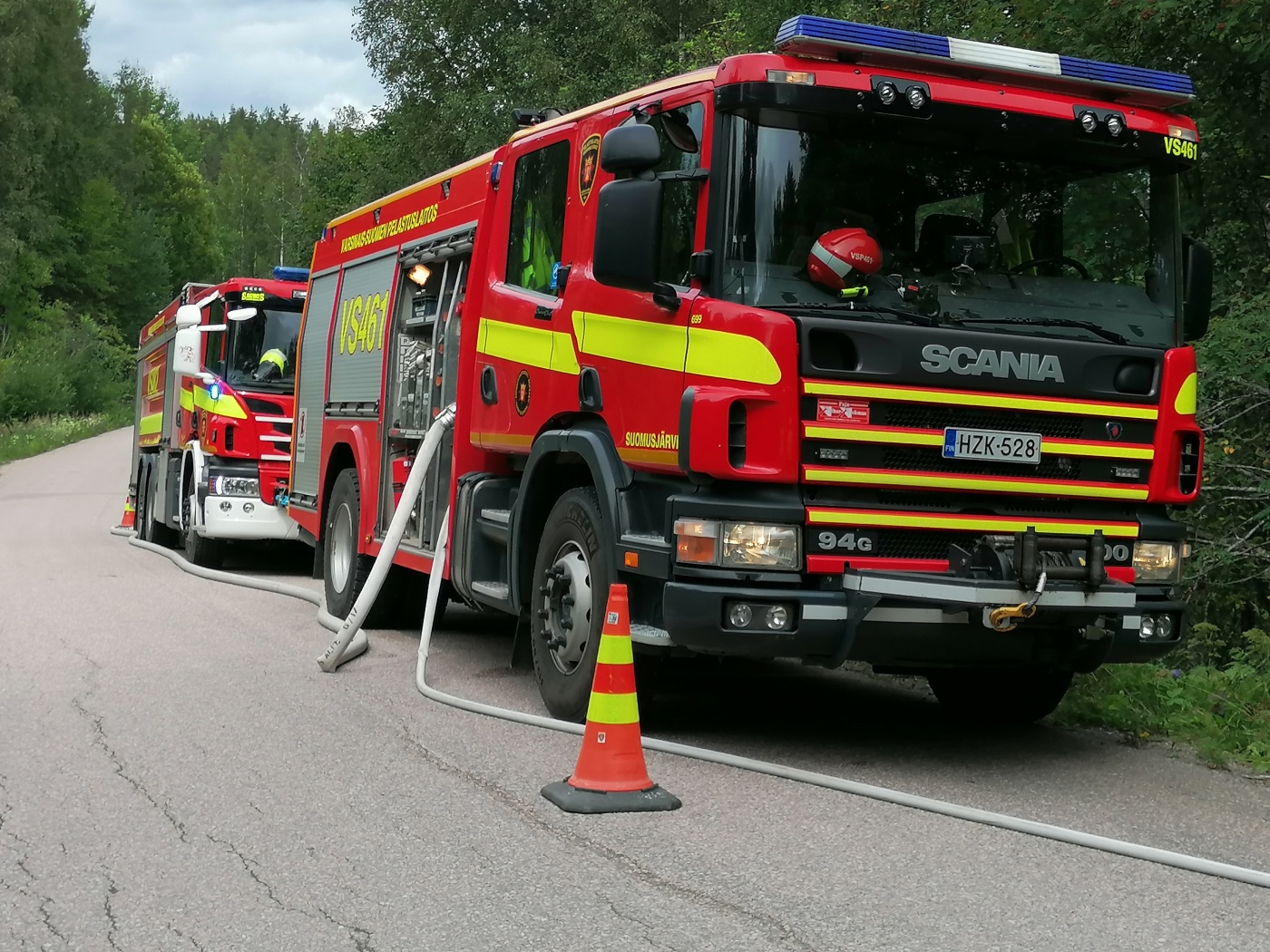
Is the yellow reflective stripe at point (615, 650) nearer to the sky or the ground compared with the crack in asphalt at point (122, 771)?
nearer to the sky

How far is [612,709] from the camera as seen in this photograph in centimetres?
576

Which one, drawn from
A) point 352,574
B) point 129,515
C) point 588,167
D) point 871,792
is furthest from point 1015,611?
point 129,515

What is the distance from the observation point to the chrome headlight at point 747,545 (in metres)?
6.31

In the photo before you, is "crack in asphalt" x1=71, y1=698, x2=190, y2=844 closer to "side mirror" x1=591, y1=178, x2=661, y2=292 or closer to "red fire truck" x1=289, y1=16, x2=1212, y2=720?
"red fire truck" x1=289, y1=16, x2=1212, y2=720

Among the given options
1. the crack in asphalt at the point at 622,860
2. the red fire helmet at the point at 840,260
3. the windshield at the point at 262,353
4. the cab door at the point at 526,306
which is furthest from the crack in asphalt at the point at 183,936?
the windshield at the point at 262,353

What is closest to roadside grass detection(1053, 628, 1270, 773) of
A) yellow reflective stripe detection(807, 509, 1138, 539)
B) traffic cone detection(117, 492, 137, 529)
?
yellow reflective stripe detection(807, 509, 1138, 539)

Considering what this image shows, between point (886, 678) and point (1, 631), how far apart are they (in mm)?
5851

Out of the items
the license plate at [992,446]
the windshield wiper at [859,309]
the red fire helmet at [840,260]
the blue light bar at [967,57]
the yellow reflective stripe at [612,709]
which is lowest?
the yellow reflective stripe at [612,709]

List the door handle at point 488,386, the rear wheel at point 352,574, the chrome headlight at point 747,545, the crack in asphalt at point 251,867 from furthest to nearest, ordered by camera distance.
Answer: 1. the rear wheel at point 352,574
2. the door handle at point 488,386
3. the chrome headlight at point 747,545
4. the crack in asphalt at point 251,867

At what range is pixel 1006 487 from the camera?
6547 mm

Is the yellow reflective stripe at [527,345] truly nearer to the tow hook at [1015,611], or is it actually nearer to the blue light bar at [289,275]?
the tow hook at [1015,611]

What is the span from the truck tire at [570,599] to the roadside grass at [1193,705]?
8.54 ft

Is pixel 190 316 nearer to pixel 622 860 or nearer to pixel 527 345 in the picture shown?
pixel 527 345

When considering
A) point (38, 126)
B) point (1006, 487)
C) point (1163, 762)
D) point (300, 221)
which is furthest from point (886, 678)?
point (300, 221)
